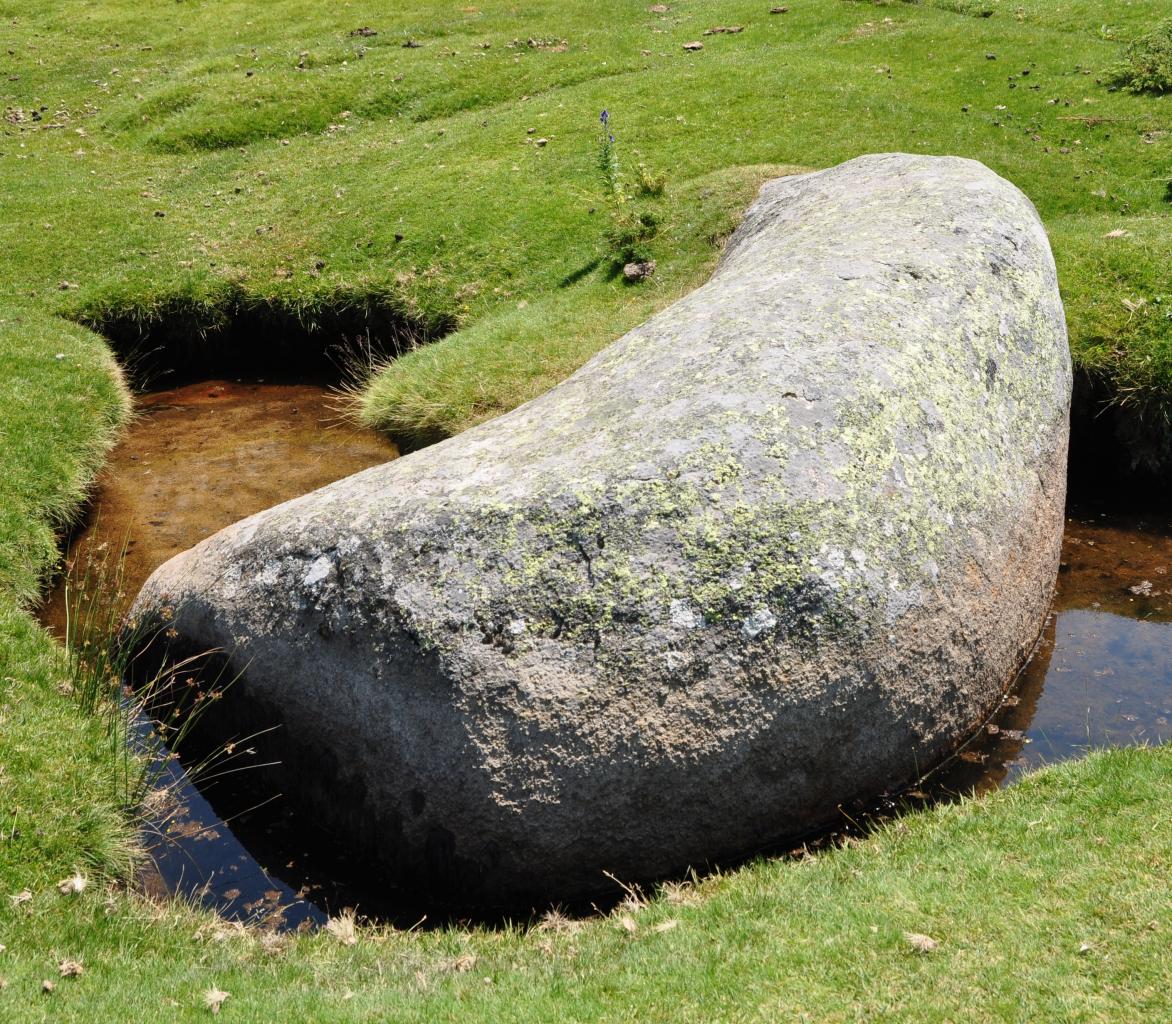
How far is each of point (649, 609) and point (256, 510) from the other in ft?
25.4

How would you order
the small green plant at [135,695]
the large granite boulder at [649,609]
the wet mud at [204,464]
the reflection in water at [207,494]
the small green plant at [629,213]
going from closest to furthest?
1. the large granite boulder at [649,609]
2. the reflection in water at [207,494]
3. the small green plant at [135,695]
4. the wet mud at [204,464]
5. the small green plant at [629,213]

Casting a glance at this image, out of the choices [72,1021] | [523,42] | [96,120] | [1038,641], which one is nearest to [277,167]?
[96,120]

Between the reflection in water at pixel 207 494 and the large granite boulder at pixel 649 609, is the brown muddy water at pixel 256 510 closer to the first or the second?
the reflection in water at pixel 207 494

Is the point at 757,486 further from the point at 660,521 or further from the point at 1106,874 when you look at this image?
the point at 1106,874

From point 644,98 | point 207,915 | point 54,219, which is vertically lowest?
point 207,915

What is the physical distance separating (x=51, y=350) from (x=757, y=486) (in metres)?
12.8

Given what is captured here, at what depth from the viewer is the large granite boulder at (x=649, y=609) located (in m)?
7.46

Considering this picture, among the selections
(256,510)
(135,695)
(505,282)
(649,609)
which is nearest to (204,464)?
(256,510)

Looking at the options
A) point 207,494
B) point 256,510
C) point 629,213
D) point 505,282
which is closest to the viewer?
point 256,510

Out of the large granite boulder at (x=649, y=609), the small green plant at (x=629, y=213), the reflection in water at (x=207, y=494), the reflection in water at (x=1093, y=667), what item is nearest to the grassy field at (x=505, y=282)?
the small green plant at (x=629, y=213)

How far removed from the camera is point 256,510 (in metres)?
13.8

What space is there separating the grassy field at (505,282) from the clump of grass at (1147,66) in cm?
26

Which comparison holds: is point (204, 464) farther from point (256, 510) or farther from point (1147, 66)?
point (1147, 66)

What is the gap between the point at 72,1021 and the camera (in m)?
5.85
